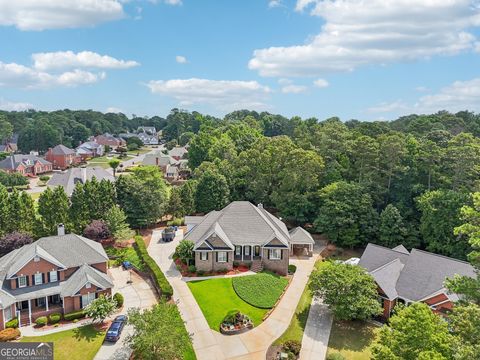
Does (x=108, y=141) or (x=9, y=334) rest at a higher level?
(x=108, y=141)

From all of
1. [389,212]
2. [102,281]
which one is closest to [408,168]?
[389,212]

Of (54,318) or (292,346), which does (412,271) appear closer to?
(292,346)

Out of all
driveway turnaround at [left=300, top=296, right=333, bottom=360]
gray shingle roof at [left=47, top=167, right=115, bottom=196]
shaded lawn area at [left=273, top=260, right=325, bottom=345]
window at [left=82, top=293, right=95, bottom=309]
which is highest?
gray shingle roof at [left=47, top=167, right=115, bottom=196]

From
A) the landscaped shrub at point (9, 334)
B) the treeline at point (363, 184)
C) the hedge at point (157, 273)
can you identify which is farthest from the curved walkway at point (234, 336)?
the treeline at point (363, 184)

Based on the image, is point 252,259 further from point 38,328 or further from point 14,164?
point 14,164

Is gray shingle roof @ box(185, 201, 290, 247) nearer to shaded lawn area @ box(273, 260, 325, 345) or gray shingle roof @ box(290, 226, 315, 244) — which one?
gray shingle roof @ box(290, 226, 315, 244)

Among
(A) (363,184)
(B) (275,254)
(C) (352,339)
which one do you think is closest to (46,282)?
(B) (275,254)

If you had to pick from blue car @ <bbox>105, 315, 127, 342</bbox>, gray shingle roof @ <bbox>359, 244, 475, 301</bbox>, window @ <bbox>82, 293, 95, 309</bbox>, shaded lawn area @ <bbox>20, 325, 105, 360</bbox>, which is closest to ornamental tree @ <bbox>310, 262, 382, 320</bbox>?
gray shingle roof @ <bbox>359, 244, 475, 301</bbox>
